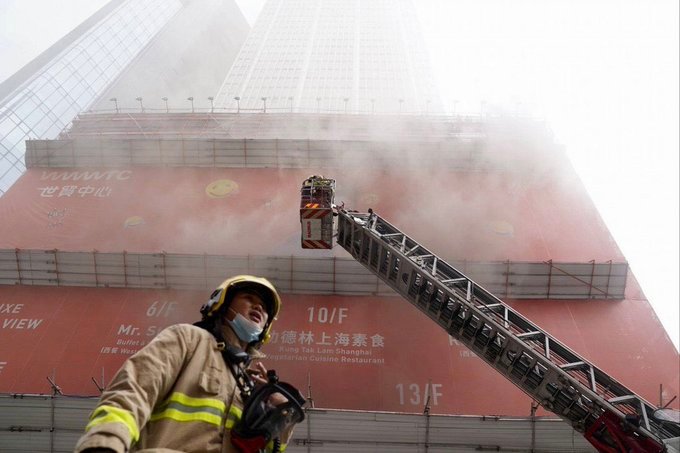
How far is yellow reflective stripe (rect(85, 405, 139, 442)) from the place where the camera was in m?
1.47

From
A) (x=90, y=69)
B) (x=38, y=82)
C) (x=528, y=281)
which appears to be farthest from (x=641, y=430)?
(x=90, y=69)

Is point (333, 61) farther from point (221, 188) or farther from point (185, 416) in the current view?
point (185, 416)

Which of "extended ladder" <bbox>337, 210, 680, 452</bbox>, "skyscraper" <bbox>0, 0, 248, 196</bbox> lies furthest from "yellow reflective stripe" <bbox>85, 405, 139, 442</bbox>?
"skyscraper" <bbox>0, 0, 248, 196</bbox>

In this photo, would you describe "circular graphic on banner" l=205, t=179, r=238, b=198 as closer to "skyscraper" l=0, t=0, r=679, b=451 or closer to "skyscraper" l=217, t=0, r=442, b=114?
"skyscraper" l=0, t=0, r=679, b=451

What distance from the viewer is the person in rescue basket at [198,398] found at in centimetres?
161

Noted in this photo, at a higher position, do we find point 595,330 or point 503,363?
point 503,363

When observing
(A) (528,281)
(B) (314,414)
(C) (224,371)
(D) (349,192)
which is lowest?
(B) (314,414)

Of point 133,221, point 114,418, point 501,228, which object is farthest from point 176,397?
point 133,221

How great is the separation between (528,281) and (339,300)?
3297mm

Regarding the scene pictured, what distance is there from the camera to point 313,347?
7219 millimetres

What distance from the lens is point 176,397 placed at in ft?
6.05

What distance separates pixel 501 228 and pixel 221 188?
19.7 feet

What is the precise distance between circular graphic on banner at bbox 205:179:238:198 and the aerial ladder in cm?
393

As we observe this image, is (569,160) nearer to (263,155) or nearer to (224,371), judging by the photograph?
(263,155)
